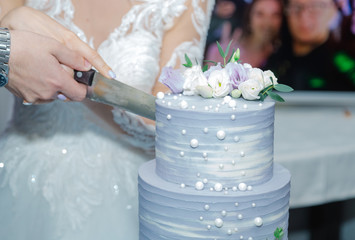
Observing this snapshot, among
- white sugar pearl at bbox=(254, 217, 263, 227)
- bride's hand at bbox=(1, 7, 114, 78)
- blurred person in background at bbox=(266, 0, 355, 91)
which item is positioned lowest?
blurred person in background at bbox=(266, 0, 355, 91)

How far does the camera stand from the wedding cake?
100 cm

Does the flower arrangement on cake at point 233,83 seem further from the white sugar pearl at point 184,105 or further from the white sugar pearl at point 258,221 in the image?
the white sugar pearl at point 258,221

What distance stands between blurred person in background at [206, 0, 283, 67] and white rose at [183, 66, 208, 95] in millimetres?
2704

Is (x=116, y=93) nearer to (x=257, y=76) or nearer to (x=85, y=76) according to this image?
(x=85, y=76)

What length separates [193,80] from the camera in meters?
1.12

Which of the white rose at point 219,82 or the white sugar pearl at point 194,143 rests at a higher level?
the white rose at point 219,82

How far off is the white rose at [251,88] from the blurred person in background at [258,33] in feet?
9.02

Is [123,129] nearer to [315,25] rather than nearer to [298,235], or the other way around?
[298,235]

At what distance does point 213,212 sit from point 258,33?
3078 mm

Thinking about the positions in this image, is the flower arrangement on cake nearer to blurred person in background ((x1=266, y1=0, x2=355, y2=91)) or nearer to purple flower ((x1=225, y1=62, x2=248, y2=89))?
purple flower ((x1=225, y1=62, x2=248, y2=89))

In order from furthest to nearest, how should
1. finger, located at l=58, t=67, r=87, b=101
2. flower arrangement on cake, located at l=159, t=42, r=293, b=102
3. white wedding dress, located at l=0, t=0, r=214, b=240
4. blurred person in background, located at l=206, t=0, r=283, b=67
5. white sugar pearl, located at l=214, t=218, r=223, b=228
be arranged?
1. blurred person in background, located at l=206, t=0, r=283, b=67
2. white wedding dress, located at l=0, t=0, r=214, b=240
3. finger, located at l=58, t=67, r=87, b=101
4. flower arrangement on cake, located at l=159, t=42, r=293, b=102
5. white sugar pearl, located at l=214, t=218, r=223, b=228

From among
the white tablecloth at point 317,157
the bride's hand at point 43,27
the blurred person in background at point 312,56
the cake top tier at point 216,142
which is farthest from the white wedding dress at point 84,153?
the blurred person in background at point 312,56

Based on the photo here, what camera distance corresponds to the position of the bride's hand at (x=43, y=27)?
1.25 metres

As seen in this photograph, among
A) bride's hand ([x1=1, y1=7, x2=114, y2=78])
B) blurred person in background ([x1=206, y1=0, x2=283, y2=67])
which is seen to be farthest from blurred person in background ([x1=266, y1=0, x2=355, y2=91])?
bride's hand ([x1=1, y1=7, x2=114, y2=78])
